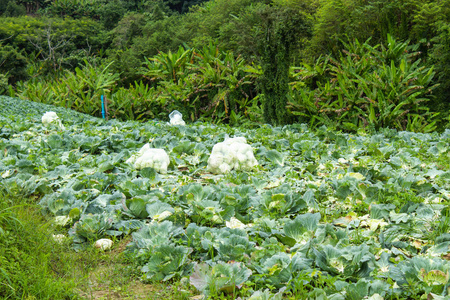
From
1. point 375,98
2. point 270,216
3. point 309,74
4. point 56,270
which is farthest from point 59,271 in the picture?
point 309,74

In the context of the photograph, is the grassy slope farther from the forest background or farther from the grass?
the forest background

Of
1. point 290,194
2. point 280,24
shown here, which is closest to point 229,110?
point 280,24

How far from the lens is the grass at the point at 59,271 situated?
4.48 ft

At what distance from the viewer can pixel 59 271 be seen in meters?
1.55

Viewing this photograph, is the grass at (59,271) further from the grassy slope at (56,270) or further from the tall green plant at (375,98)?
the tall green plant at (375,98)

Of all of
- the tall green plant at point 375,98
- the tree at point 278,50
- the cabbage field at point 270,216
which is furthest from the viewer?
the tree at point 278,50

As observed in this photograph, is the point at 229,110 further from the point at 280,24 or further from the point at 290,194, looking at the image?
the point at 290,194

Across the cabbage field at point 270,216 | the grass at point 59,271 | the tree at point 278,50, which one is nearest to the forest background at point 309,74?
the tree at point 278,50

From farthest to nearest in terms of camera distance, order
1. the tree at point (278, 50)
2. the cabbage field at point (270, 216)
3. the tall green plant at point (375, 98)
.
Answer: the tree at point (278, 50)
the tall green plant at point (375, 98)
the cabbage field at point (270, 216)

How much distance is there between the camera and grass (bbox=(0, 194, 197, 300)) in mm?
1365

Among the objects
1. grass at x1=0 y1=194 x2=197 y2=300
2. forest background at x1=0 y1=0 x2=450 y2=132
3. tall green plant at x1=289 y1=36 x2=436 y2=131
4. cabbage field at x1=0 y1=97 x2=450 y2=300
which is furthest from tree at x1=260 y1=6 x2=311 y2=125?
grass at x1=0 y1=194 x2=197 y2=300

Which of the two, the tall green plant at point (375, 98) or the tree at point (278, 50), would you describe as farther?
the tree at point (278, 50)

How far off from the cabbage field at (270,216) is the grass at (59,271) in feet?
0.19

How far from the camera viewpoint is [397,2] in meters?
6.75
